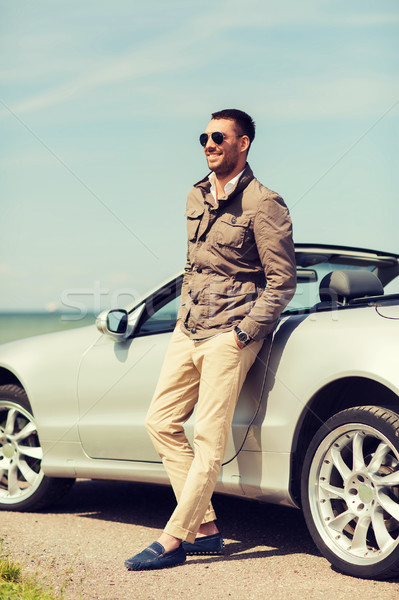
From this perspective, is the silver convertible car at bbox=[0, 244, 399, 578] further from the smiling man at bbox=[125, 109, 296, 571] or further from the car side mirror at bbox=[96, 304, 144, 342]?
the smiling man at bbox=[125, 109, 296, 571]

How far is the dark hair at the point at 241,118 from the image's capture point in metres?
4.00

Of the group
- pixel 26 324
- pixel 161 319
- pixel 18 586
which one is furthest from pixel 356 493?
pixel 26 324

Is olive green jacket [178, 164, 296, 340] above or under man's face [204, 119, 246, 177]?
under

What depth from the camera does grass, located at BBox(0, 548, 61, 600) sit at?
119 inches

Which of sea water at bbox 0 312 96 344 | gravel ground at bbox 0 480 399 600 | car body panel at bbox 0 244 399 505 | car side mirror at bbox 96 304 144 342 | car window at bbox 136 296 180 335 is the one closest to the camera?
gravel ground at bbox 0 480 399 600

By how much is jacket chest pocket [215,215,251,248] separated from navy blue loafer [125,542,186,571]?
1446mm

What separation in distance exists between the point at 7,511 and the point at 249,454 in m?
2.09

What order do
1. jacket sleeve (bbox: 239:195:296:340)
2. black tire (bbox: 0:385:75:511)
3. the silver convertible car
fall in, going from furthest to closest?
black tire (bbox: 0:385:75:511)
jacket sleeve (bbox: 239:195:296:340)
the silver convertible car

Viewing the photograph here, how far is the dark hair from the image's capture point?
13.1 ft

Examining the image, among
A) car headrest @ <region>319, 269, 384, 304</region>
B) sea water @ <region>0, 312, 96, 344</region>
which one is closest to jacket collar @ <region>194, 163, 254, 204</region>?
car headrest @ <region>319, 269, 384, 304</region>

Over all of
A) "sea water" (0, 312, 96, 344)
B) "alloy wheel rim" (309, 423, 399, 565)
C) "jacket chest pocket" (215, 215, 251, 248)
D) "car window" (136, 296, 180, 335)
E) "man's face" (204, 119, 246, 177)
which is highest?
"man's face" (204, 119, 246, 177)

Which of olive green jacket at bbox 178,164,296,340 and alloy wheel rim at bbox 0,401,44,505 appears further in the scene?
alloy wheel rim at bbox 0,401,44,505

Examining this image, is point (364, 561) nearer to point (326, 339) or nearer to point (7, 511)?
point (326, 339)

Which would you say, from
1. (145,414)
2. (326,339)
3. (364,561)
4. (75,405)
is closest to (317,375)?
(326,339)
